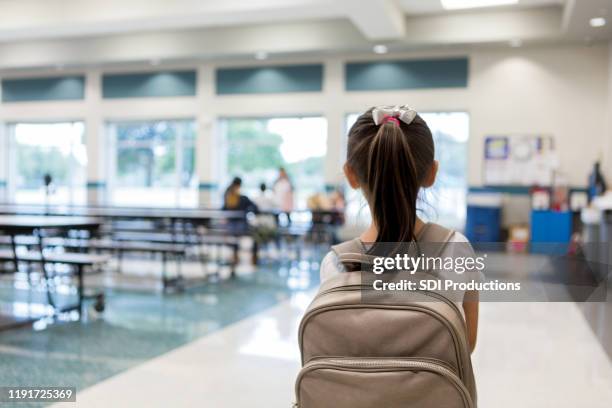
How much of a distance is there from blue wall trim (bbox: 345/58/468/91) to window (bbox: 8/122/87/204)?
5841 millimetres

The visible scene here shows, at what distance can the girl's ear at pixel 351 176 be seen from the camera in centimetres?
103

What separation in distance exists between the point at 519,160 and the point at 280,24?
437 cm

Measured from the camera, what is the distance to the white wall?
8.50m

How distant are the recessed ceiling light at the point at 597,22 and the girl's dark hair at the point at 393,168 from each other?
7125mm

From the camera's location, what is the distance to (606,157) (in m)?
8.07

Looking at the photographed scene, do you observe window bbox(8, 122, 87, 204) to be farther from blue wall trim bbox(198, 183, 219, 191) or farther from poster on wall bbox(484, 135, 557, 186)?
poster on wall bbox(484, 135, 557, 186)

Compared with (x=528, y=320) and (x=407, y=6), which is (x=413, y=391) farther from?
(x=407, y=6)

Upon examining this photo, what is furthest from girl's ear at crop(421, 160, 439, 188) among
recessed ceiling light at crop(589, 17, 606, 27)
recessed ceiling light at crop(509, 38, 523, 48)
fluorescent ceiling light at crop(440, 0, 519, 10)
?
recessed ceiling light at crop(509, 38, 523, 48)

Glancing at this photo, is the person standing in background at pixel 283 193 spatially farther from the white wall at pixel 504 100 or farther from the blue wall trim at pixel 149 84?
the blue wall trim at pixel 149 84

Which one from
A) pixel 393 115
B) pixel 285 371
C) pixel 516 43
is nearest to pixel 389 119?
pixel 393 115

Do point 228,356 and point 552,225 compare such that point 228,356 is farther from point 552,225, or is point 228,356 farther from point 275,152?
point 275,152

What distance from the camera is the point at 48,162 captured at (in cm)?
1215

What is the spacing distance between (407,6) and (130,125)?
20.2ft

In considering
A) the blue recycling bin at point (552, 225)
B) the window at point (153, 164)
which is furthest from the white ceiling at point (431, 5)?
the window at point (153, 164)
